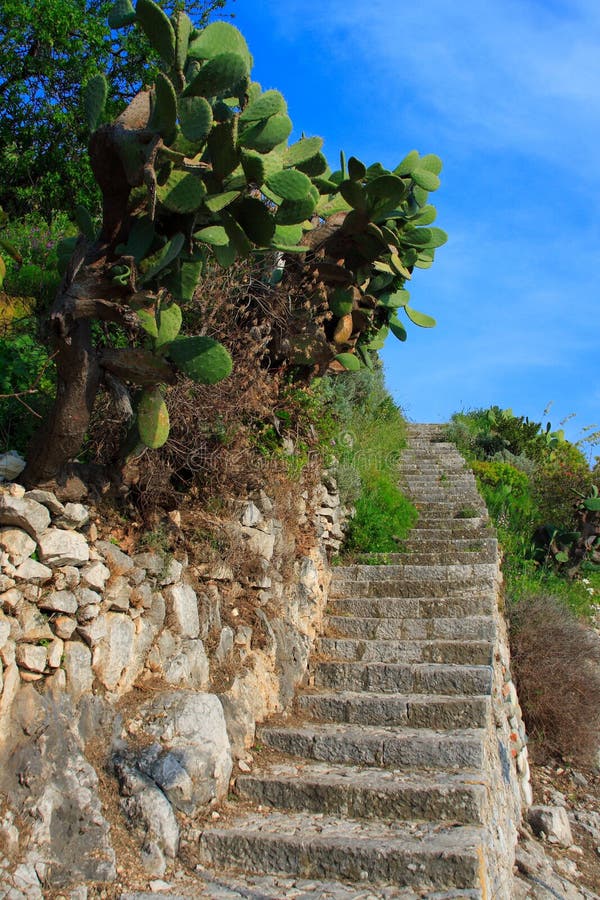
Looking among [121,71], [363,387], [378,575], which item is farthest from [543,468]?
[121,71]

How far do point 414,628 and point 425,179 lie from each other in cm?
366

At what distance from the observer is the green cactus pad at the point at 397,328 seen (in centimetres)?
735

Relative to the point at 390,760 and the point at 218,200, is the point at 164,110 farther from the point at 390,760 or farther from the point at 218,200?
the point at 390,760

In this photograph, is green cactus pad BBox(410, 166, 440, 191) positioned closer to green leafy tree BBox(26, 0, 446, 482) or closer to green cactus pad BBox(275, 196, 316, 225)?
green leafy tree BBox(26, 0, 446, 482)

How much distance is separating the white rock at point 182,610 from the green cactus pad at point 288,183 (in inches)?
93.3

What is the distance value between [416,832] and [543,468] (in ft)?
31.7

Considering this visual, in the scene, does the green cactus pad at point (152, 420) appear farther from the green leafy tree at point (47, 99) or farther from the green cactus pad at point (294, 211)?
the green leafy tree at point (47, 99)

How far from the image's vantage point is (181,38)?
3.66m

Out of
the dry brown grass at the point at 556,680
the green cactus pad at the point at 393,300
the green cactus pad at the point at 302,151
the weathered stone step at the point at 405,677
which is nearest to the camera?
the green cactus pad at the point at 302,151

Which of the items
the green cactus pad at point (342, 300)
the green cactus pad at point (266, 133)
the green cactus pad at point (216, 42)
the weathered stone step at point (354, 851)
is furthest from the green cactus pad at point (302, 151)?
the weathered stone step at point (354, 851)

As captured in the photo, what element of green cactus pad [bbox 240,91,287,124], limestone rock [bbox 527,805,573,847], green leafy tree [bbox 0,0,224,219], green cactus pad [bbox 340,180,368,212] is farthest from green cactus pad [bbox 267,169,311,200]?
green leafy tree [bbox 0,0,224,219]

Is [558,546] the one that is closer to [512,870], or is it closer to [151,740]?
[512,870]

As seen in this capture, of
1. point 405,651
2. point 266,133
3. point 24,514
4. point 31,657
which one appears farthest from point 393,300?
point 31,657

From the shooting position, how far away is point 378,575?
24.6 ft
